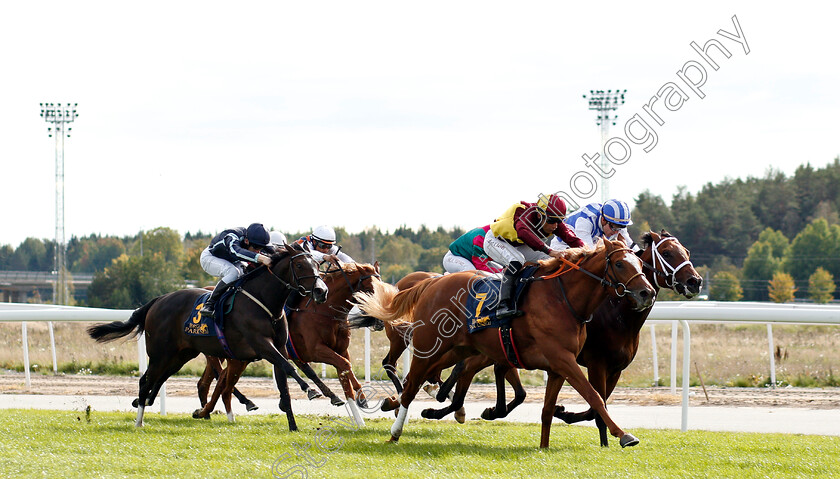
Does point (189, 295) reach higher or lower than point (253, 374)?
higher

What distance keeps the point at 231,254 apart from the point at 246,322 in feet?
2.82

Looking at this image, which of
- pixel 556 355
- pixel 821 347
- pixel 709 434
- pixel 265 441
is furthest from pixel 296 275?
pixel 821 347

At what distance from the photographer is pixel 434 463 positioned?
551 centimetres

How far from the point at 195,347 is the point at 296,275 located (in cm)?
118

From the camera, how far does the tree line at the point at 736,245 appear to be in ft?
140

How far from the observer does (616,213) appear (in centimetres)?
713

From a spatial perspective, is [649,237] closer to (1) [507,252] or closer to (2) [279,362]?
(1) [507,252]

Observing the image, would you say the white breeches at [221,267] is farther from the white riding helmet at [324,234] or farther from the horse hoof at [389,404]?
the horse hoof at [389,404]

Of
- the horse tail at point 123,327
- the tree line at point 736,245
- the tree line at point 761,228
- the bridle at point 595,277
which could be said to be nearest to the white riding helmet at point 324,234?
the horse tail at point 123,327

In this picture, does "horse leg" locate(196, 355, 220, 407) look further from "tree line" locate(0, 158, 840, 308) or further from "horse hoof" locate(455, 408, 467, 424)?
"tree line" locate(0, 158, 840, 308)

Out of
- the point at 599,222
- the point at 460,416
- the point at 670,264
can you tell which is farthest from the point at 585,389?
the point at 460,416

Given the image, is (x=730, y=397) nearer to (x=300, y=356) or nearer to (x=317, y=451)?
(x=300, y=356)

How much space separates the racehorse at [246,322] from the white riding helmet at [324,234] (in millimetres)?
1586

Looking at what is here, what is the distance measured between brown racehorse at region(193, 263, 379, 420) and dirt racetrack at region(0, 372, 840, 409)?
0.61 metres
